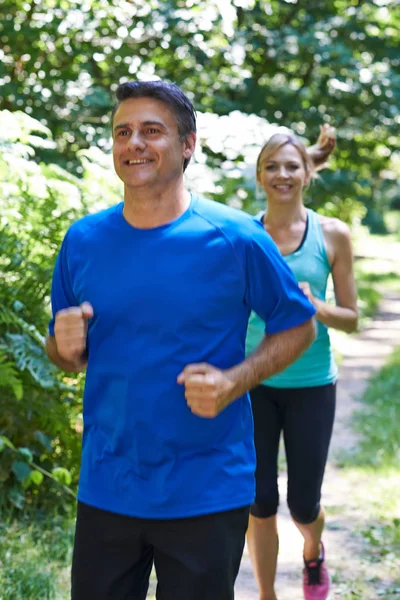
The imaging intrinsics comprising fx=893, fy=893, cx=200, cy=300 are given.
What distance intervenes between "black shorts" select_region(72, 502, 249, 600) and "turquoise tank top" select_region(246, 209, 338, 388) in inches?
54.6

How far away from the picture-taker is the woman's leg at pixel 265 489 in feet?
12.7

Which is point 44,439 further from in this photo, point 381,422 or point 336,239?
point 381,422

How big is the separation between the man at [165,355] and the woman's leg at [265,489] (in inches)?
54.5

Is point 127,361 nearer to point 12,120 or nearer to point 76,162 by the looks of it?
point 12,120

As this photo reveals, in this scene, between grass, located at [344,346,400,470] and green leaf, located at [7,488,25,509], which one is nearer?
green leaf, located at [7,488,25,509]

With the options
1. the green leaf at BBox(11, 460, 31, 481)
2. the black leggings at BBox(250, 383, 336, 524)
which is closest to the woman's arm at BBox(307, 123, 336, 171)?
the black leggings at BBox(250, 383, 336, 524)

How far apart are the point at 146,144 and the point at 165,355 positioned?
0.57 metres

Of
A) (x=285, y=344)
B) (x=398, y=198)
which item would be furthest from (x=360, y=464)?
(x=398, y=198)

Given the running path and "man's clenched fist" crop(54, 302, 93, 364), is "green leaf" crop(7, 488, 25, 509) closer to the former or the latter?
the running path

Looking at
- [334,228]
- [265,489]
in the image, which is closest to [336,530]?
[265,489]

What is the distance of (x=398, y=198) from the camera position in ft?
185

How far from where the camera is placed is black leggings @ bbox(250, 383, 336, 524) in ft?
12.5

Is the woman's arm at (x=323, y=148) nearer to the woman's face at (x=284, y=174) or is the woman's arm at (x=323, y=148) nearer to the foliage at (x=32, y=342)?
the woman's face at (x=284, y=174)

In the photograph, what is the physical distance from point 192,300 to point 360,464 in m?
4.93
